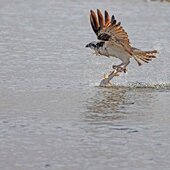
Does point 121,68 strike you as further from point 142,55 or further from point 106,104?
point 106,104

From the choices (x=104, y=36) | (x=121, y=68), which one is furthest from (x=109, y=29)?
(x=121, y=68)

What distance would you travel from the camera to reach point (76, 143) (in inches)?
277

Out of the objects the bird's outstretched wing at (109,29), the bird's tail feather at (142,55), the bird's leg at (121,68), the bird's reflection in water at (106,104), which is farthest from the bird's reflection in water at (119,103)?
the bird's outstretched wing at (109,29)

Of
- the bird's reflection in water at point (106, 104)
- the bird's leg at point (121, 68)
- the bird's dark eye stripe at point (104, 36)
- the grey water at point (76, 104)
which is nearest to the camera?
the grey water at point (76, 104)

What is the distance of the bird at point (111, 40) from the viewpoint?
9945 mm

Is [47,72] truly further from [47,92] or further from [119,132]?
[119,132]

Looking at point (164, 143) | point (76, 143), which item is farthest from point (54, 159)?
point (164, 143)

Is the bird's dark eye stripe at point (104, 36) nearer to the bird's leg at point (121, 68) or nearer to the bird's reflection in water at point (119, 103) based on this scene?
the bird's leg at point (121, 68)

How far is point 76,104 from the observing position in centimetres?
903

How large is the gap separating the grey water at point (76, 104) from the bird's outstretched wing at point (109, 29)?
62 centimetres

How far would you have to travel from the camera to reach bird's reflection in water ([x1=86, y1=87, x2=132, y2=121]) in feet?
27.2

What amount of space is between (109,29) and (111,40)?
169mm

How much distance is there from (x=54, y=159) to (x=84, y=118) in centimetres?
178

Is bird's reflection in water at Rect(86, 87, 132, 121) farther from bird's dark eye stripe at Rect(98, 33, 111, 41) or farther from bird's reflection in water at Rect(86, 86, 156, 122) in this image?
bird's dark eye stripe at Rect(98, 33, 111, 41)
